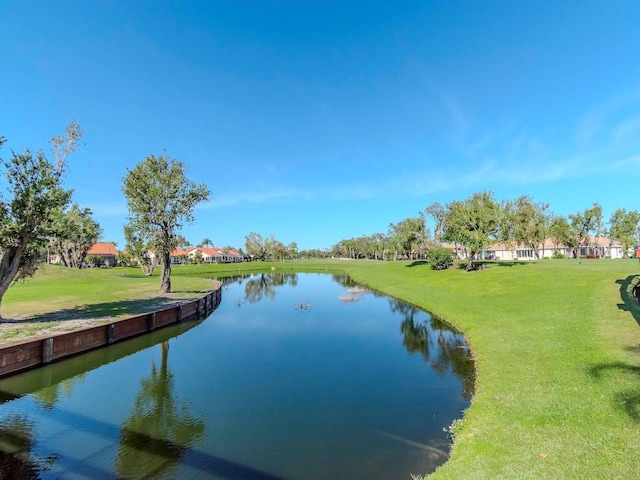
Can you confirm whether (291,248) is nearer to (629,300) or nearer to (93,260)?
(93,260)

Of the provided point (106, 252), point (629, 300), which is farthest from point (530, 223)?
point (106, 252)

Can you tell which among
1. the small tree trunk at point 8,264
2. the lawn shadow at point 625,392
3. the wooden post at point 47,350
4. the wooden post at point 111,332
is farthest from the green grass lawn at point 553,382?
the wooden post at point 47,350

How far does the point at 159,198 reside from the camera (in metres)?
32.8

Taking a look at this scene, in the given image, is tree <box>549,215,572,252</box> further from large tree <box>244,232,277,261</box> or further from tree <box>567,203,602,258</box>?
large tree <box>244,232,277,261</box>

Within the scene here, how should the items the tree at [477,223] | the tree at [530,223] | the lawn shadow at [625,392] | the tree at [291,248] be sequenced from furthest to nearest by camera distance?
the tree at [291,248] → the tree at [530,223] → the tree at [477,223] → the lawn shadow at [625,392]

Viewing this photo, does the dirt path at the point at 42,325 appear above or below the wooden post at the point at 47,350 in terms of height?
above

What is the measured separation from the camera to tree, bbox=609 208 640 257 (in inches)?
2827

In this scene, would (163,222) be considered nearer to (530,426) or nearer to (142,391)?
(142,391)

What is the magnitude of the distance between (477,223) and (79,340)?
43619mm

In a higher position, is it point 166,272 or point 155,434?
point 166,272

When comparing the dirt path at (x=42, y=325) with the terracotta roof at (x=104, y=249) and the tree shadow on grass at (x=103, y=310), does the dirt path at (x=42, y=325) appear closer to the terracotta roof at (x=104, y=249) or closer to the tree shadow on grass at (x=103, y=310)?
the tree shadow on grass at (x=103, y=310)

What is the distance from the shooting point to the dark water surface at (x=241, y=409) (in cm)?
827

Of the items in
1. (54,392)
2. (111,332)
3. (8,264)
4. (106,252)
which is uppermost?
(106,252)

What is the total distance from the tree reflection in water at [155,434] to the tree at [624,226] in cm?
9081
